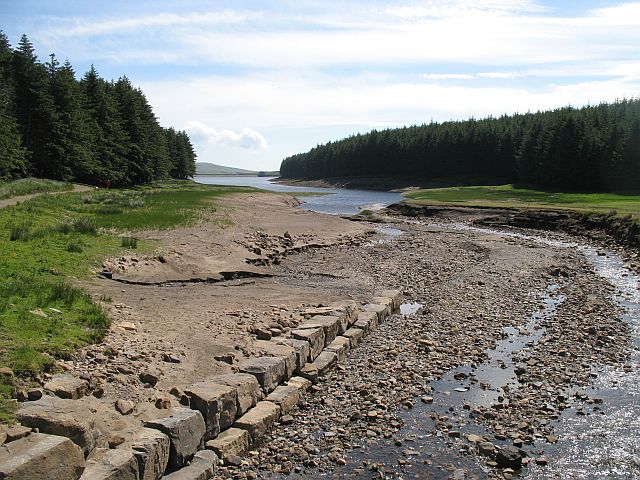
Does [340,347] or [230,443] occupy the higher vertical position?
[340,347]

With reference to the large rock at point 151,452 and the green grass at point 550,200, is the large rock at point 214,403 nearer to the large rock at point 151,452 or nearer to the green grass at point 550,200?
the large rock at point 151,452

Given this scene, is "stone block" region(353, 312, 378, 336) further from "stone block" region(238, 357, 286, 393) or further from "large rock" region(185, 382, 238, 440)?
"large rock" region(185, 382, 238, 440)

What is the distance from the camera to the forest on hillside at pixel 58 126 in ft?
186

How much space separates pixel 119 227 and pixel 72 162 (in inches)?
1531

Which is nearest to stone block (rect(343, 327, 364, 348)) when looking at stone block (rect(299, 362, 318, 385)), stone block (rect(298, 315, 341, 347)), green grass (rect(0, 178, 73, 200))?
stone block (rect(298, 315, 341, 347))

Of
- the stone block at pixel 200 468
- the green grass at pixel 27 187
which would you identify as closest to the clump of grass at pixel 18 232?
the stone block at pixel 200 468

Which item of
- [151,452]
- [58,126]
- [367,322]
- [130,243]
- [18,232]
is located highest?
[58,126]

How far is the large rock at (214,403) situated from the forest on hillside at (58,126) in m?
46.7

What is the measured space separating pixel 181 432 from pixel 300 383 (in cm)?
409

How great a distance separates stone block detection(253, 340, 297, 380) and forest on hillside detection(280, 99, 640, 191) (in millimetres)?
78211

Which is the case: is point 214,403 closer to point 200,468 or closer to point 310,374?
point 200,468

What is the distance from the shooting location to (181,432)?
30.2ft

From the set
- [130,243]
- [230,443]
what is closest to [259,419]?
[230,443]

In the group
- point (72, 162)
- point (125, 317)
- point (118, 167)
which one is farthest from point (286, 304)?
point (118, 167)
